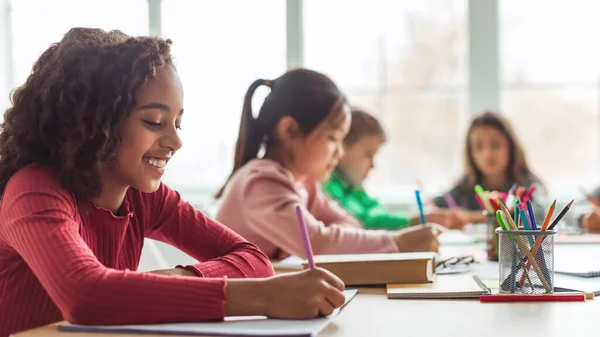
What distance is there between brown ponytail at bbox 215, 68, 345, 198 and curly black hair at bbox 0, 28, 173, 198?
874 mm

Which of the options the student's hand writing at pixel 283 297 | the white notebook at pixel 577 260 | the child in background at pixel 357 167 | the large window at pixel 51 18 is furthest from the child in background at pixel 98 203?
the large window at pixel 51 18

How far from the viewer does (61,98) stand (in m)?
1.13

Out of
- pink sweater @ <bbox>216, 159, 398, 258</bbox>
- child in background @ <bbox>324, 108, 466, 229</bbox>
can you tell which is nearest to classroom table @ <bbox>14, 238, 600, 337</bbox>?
pink sweater @ <bbox>216, 159, 398, 258</bbox>

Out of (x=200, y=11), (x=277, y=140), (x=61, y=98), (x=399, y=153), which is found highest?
(x=200, y=11)

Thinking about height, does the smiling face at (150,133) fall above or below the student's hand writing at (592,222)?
above

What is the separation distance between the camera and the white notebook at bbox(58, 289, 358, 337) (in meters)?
0.91

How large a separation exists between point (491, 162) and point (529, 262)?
2532 mm

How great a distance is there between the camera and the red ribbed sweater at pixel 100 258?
95cm

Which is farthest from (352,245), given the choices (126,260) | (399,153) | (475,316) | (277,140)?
(399,153)

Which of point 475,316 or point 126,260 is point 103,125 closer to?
point 126,260

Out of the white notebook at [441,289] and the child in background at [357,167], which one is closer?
the white notebook at [441,289]

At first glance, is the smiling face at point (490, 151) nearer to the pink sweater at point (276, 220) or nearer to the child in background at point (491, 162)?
the child in background at point (491, 162)

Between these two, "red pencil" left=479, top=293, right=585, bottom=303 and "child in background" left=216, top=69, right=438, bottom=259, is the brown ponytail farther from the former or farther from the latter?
"red pencil" left=479, top=293, right=585, bottom=303

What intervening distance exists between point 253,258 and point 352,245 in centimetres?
45
